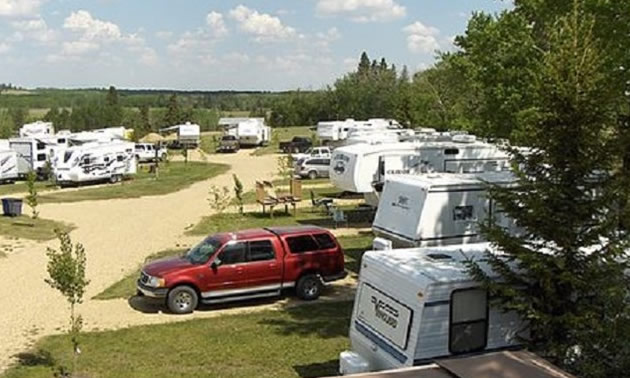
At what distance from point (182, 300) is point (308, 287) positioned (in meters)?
2.61

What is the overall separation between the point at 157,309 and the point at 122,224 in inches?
466

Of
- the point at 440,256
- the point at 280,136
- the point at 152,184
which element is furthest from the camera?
the point at 280,136

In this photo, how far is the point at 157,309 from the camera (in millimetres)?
14594

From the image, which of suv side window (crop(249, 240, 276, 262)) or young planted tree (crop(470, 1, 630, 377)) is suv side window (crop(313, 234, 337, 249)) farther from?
young planted tree (crop(470, 1, 630, 377))

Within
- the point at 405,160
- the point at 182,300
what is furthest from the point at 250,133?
the point at 182,300

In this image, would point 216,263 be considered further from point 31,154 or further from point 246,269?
point 31,154

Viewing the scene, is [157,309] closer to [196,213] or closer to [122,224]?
[122,224]

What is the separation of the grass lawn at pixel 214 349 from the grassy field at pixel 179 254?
2.84 metres

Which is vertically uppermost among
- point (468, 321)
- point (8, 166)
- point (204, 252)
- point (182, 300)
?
point (468, 321)

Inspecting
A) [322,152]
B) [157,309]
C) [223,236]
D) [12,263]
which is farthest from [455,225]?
[322,152]

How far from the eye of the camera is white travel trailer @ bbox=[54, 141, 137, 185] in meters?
37.1

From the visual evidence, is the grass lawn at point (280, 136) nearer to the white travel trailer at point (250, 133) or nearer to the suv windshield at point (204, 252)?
the white travel trailer at point (250, 133)

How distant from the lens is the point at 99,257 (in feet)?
66.0

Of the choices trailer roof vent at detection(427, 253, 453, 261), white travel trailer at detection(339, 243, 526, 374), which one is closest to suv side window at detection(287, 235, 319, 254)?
white travel trailer at detection(339, 243, 526, 374)
